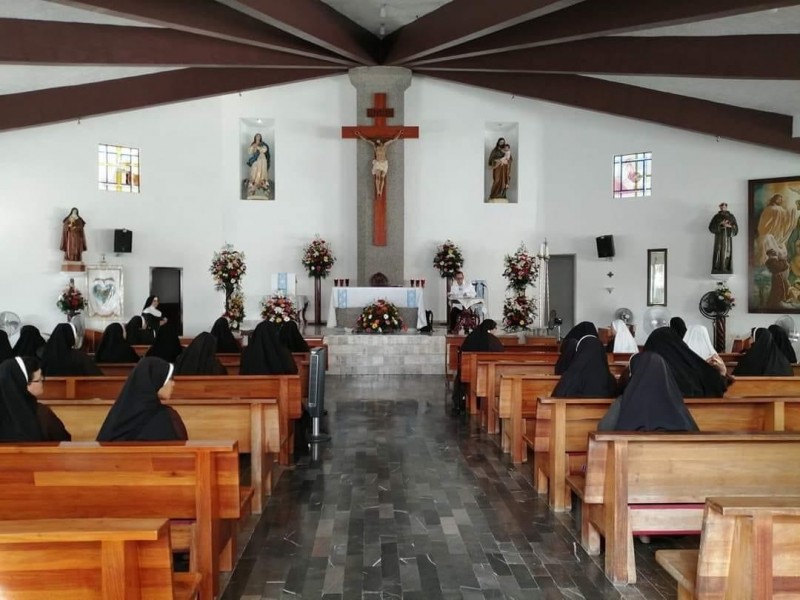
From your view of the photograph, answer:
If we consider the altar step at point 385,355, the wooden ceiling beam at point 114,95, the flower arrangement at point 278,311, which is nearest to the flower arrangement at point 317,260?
the altar step at point 385,355

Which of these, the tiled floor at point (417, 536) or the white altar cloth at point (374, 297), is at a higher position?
the white altar cloth at point (374, 297)

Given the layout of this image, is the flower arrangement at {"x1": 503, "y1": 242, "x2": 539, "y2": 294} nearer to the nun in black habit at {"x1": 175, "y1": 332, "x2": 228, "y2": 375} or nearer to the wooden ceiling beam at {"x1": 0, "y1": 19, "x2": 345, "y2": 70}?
the wooden ceiling beam at {"x1": 0, "y1": 19, "x2": 345, "y2": 70}

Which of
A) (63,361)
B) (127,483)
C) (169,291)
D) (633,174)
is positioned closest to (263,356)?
(63,361)

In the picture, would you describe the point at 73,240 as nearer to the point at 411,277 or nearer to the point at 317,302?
the point at 317,302

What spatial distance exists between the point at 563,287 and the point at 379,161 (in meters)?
5.41

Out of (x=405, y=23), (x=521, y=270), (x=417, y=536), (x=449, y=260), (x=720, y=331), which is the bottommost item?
(x=417, y=536)

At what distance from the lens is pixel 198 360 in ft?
23.4

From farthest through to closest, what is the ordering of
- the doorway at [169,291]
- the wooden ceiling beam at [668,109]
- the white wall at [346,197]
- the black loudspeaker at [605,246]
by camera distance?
1. the doorway at [169,291]
2. the black loudspeaker at [605,246]
3. the white wall at [346,197]
4. the wooden ceiling beam at [668,109]

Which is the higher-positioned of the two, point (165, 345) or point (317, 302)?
point (317, 302)

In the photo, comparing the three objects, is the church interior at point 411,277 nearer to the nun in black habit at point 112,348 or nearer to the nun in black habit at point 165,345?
the nun in black habit at point 165,345

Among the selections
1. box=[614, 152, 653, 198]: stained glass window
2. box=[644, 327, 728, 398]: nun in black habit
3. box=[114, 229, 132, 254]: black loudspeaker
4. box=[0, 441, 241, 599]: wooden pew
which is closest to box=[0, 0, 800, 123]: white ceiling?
box=[614, 152, 653, 198]: stained glass window

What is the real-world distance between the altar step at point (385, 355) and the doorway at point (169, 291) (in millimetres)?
4888

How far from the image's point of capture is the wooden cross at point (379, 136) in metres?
16.1

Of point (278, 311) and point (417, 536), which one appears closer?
point (417, 536)
